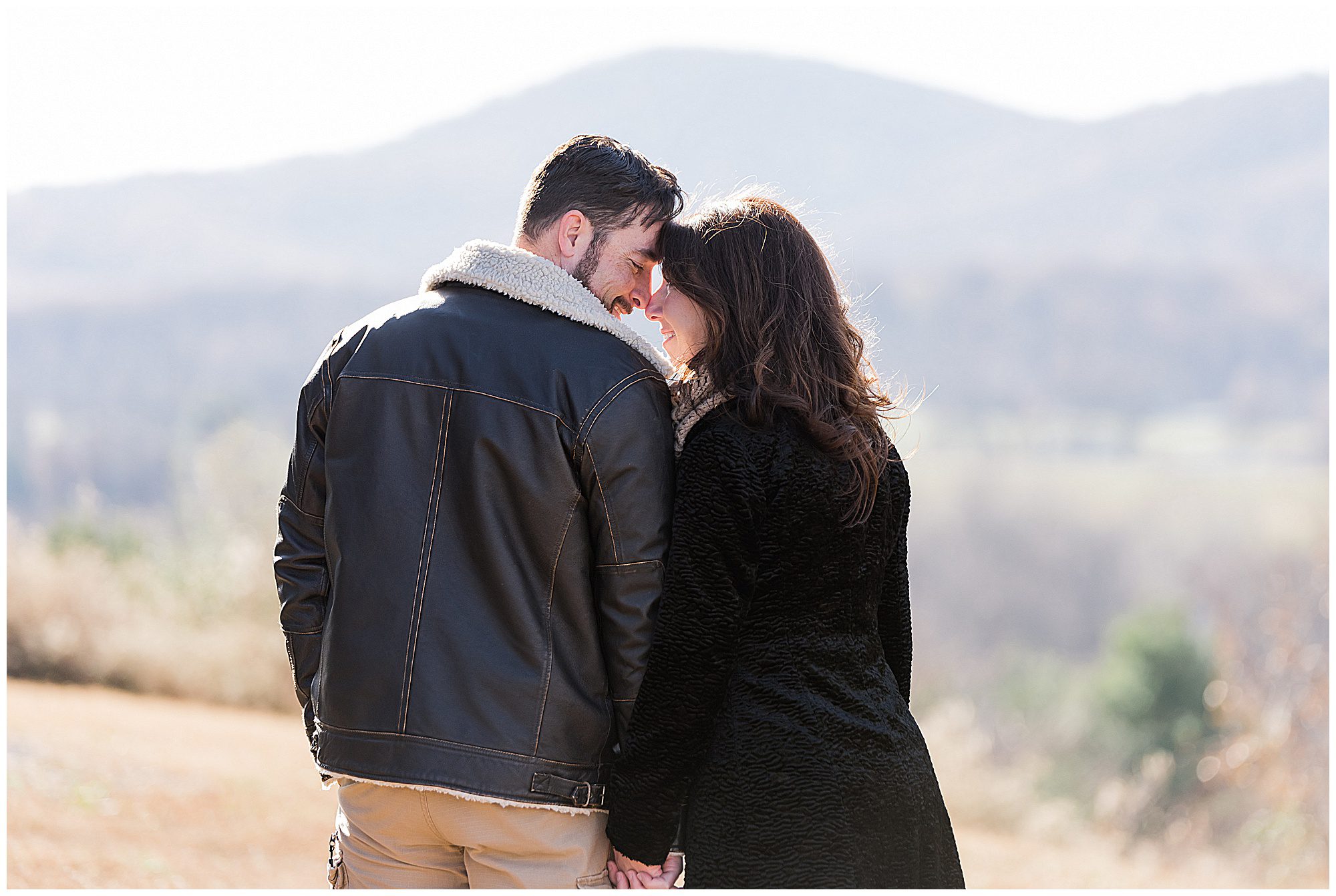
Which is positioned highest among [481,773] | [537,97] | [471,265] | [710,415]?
[537,97]

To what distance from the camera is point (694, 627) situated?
66.0 inches

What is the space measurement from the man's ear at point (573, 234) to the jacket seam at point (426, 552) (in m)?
0.35

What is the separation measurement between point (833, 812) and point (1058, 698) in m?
12.3

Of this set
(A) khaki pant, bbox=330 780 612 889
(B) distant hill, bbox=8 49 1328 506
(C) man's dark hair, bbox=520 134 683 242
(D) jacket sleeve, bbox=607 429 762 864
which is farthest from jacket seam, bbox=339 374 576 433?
(B) distant hill, bbox=8 49 1328 506

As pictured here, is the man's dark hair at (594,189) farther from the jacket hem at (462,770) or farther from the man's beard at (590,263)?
the jacket hem at (462,770)

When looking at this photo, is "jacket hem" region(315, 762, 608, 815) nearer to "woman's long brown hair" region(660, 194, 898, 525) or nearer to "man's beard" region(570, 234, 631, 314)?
"woman's long brown hair" region(660, 194, 898, 525)

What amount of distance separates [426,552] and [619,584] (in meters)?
0.31

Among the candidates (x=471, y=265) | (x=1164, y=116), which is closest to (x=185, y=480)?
(x=471, y=265)

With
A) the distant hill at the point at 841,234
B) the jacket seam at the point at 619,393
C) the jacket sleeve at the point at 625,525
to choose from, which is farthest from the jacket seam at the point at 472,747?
the distant hill at the point at 841,234

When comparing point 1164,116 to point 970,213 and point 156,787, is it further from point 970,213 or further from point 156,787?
point 156,787

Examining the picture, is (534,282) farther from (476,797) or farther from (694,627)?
(476,797)

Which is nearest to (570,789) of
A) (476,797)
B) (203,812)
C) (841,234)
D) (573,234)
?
(476,797)

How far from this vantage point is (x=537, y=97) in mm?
47750

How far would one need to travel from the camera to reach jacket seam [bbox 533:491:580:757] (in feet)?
5.82
